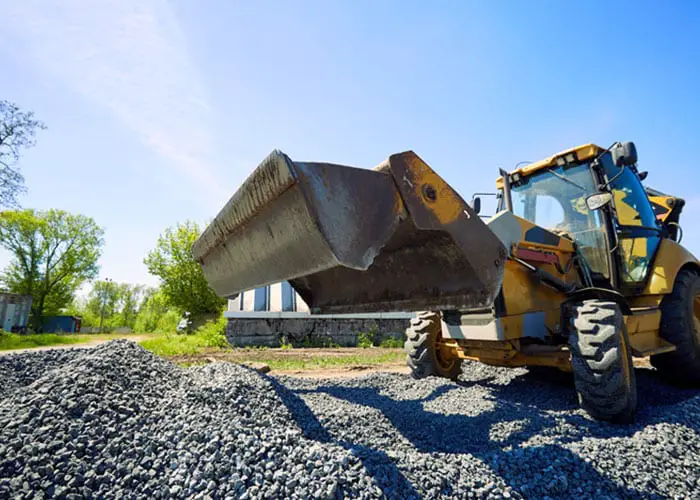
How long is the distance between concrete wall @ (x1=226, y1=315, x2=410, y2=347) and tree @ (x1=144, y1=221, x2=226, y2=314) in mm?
12538

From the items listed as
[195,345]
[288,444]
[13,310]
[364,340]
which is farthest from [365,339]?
[13,310]

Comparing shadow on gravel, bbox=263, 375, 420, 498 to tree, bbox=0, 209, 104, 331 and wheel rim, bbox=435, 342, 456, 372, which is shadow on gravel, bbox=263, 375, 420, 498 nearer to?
wheel rim, bbox=435, 342, 456, 372

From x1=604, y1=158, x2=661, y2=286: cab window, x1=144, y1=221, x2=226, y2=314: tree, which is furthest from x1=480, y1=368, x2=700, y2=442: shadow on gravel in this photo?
x1=144, y1=221, x2=226, y2=314: tree

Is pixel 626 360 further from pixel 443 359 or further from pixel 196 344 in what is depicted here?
pixel 196 344

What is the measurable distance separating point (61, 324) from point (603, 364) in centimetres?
3970

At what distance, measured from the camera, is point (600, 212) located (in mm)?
4359

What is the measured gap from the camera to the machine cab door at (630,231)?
4.36 m

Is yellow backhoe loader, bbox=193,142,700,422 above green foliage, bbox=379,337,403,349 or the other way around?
above

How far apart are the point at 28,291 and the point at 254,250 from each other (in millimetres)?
37082

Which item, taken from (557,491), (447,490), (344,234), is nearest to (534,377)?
(557,491)

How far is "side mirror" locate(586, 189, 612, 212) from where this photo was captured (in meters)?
3.96

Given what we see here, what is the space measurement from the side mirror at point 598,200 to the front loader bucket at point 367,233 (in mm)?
2781

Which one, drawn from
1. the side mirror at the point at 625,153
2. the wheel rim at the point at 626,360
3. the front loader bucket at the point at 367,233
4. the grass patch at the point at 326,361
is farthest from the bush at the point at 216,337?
the side mirror at the point at 625,153

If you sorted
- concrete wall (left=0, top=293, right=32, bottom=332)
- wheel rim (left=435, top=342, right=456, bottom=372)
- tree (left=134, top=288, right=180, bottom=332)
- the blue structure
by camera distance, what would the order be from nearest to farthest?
wheel rim (left=435, top=342, right=456, bottom=372) < concrete wall (left=0, top=293, right=32, bottom=332) < tree (left=134, top=288, right=180, bottom=332) < the blue structure
